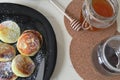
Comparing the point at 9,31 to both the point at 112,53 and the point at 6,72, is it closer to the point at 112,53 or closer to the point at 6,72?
the point at 6,72

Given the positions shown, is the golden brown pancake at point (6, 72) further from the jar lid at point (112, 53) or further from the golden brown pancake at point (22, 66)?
the jar lid at point (112, 53)

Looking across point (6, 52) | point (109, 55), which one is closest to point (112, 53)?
point (109, 55)

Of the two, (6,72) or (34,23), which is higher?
(34,23)

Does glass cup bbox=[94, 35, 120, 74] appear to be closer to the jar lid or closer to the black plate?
the jar lid

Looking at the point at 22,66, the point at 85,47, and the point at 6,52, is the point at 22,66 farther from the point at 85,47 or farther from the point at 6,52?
the point at 85,47

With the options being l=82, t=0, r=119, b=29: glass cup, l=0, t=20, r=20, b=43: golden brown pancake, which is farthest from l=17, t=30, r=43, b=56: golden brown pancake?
l=82, t=0, r=119, b=29: glass cup
